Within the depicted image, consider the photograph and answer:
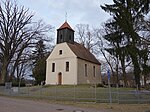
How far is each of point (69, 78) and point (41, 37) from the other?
8.54 metres

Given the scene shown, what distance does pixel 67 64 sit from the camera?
121 feet

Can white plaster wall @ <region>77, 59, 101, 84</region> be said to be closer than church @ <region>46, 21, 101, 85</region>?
No

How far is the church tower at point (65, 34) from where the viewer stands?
3872cm

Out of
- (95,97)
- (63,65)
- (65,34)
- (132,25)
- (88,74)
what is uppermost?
(65,34)

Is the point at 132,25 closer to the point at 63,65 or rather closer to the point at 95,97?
the point at 95,97

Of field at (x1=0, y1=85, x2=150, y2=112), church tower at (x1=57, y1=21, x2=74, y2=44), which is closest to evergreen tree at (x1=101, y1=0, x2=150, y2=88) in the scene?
field at (x1=0, y1=85, x2=150, y2=112)

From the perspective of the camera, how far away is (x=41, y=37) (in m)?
35.8

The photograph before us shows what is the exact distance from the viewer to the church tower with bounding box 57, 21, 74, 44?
3872 cm

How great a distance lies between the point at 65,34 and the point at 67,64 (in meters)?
5.82

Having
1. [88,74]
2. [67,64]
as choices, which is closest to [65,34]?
[67,64]

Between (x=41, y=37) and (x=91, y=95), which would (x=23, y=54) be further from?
(x=91, y=95)

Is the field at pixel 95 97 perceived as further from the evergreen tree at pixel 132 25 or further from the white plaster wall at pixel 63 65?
the white plaster wall at pixel 63 65

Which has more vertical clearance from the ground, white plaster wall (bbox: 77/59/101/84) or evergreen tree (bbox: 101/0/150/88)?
evergreen tree (bbox: 101/0/150/88)

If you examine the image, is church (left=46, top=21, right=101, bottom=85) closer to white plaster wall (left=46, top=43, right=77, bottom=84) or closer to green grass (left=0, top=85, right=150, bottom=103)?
white plaster wall (left=46, top=43, right=77, bottom=84)
